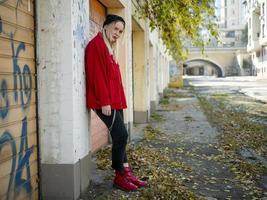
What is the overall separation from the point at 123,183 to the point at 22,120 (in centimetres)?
166

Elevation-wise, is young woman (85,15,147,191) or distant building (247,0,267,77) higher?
distant building (247,0,267,77)

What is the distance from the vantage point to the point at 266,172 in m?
6.29

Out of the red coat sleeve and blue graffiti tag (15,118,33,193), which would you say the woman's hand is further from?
blue graffiti tag (15,118,33,193)

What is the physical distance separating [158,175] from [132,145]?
2516 millimetres

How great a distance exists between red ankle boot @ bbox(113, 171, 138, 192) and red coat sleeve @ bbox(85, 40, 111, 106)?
105 cm

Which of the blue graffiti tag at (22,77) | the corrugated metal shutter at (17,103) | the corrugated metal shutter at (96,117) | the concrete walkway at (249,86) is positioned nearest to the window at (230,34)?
the concrete walkway at (249,86)

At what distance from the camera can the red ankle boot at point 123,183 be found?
16.8 feet

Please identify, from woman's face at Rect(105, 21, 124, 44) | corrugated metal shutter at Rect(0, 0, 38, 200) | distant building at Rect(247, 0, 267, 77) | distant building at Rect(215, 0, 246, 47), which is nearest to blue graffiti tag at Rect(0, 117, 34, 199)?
corrugated metal shutter at Rect(0, 0, 38, 200)

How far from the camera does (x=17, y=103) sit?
157 inches

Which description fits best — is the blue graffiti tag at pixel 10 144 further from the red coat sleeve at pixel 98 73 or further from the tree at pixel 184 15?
the tree at pixel 184 15

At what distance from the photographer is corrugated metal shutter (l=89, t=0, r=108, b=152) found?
724 cm

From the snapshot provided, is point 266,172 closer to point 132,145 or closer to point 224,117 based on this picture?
point 132,145

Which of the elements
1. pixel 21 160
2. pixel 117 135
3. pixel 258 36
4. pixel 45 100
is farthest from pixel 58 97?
pixel 258 36

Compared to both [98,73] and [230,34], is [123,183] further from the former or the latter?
[230,34]
